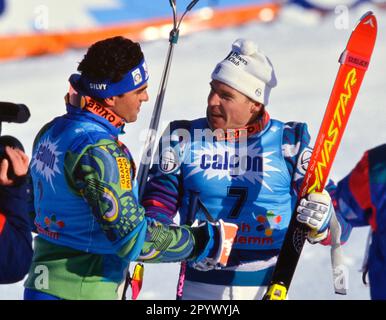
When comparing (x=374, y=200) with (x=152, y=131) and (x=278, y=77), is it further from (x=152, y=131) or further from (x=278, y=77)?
(x=278, y=77)

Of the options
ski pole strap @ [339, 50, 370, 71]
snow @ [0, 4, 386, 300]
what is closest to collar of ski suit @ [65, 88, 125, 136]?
ski pole strap @ [339, 50, 370, 71]

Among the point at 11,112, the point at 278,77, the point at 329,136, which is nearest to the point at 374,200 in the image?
the point at 329,136

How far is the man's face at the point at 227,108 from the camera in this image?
4.73 metres

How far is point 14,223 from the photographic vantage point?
4.23m

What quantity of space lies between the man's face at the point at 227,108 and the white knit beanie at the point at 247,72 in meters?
0.03

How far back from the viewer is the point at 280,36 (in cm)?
1111

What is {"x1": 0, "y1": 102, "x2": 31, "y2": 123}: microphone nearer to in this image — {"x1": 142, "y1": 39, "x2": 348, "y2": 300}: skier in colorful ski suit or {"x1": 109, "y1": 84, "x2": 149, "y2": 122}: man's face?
{"x1": 109, "y1": 84, "x2": 149, "y2": 122}: man's face

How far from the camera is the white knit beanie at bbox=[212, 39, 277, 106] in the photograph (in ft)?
15.6

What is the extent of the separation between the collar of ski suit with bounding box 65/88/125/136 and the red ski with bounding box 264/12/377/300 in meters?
0.91

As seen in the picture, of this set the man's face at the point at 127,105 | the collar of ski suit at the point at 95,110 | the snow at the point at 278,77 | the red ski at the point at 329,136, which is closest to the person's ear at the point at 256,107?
the red ski at the point at 329,136
